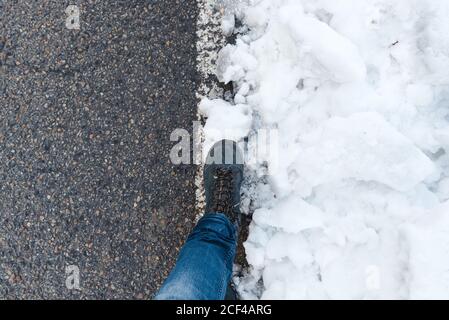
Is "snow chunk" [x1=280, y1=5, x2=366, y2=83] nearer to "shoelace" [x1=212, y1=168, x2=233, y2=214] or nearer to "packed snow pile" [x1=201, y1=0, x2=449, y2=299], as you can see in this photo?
"packed snow pile" [x1=201, y1=0, x2=449, y2=299]

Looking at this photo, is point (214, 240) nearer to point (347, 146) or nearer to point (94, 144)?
point (347, 146)

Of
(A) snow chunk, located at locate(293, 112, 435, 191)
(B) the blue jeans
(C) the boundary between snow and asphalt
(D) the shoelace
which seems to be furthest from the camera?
(C) the boundary between snow and asphalt

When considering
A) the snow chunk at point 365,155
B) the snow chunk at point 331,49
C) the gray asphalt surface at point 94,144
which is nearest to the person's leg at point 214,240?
the gray asphalt surface at point 94,144

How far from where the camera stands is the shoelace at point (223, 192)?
5.98ft

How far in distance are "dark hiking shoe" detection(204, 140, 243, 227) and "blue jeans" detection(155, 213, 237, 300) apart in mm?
57

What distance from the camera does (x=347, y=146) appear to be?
1.71m

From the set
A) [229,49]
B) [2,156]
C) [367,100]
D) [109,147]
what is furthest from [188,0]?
[2,156]

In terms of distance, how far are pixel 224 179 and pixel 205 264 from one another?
40 centimetres

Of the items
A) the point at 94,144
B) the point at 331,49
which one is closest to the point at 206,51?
the point at 331,49

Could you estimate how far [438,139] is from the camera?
5.67ft

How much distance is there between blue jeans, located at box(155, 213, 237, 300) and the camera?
1.50 m

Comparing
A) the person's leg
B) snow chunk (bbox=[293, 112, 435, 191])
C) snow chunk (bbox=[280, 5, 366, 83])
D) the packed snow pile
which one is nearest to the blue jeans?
the person's leg
